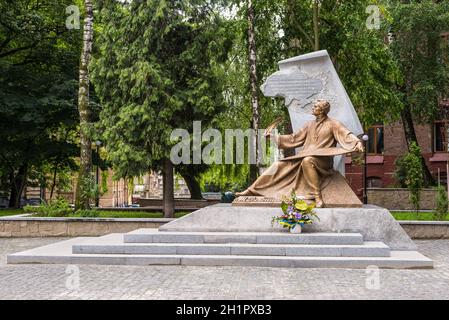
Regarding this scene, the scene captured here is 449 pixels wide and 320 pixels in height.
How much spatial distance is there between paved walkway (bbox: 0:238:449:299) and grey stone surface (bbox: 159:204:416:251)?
5.00ft

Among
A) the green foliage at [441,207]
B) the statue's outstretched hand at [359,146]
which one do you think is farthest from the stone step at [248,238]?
the green foliage at [441,207]

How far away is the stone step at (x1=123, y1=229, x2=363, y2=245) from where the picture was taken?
11.7m

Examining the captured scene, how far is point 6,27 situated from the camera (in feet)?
79.0

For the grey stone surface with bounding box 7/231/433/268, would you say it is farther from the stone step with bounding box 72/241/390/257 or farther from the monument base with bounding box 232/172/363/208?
the monument base with bounding box 232/172/363/208

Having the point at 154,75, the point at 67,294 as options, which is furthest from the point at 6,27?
the point at 67,294

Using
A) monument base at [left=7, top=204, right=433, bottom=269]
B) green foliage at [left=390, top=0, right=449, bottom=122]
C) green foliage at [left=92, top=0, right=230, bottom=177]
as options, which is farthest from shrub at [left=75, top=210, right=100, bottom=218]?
green foliage at [left=390, top=0, right=449, bottom=122]

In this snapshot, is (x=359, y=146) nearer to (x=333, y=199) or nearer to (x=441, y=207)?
(x=333, y=199)

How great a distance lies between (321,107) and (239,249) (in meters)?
4.19

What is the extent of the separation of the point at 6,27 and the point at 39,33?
1.31 metres

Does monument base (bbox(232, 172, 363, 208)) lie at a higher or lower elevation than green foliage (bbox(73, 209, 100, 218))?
higher

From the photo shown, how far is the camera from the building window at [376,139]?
37312 mm

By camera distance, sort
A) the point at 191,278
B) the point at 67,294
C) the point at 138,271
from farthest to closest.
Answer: the point at 138,271, the point at 191,278, the point at 67,294

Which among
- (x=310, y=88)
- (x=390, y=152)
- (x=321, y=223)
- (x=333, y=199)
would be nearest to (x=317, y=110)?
(x=310, y=88)

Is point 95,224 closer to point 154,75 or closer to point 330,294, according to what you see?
point 154,75
